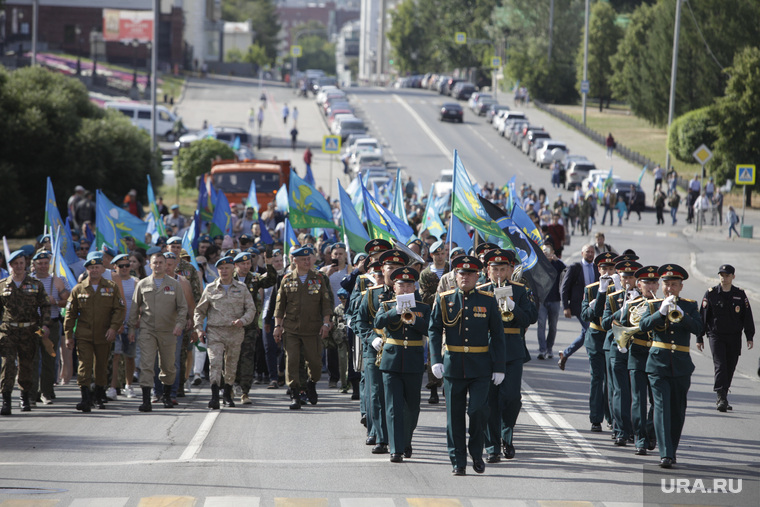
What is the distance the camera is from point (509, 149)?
63.8 m

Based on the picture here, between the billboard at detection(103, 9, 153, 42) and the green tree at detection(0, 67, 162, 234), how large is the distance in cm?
5899

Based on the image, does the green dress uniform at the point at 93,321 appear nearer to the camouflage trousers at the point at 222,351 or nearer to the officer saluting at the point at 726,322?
the camouflage trousers at the point at 222,351

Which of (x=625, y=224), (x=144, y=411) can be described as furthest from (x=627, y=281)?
(x=625, y=224)

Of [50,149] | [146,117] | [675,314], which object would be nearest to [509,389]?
[675,314]

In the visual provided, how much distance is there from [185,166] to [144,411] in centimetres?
3117

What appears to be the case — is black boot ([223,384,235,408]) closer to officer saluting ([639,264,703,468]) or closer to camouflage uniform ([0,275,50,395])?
camouflage uniform ([0,275,50,395])

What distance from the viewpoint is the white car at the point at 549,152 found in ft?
186

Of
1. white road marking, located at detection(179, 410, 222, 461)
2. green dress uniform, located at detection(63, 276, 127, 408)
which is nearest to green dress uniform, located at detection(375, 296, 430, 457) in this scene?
white road marking, located at detection(179, 410, 222, 461)

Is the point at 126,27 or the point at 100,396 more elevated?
the point at 126,27

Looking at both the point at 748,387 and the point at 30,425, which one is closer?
the point at 30,425

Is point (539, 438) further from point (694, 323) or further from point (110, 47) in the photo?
point (110, 47)

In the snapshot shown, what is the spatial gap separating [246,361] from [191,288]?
45.1 inches

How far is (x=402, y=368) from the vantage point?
9695 mm

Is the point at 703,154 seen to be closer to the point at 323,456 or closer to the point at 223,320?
the point at 223,320
